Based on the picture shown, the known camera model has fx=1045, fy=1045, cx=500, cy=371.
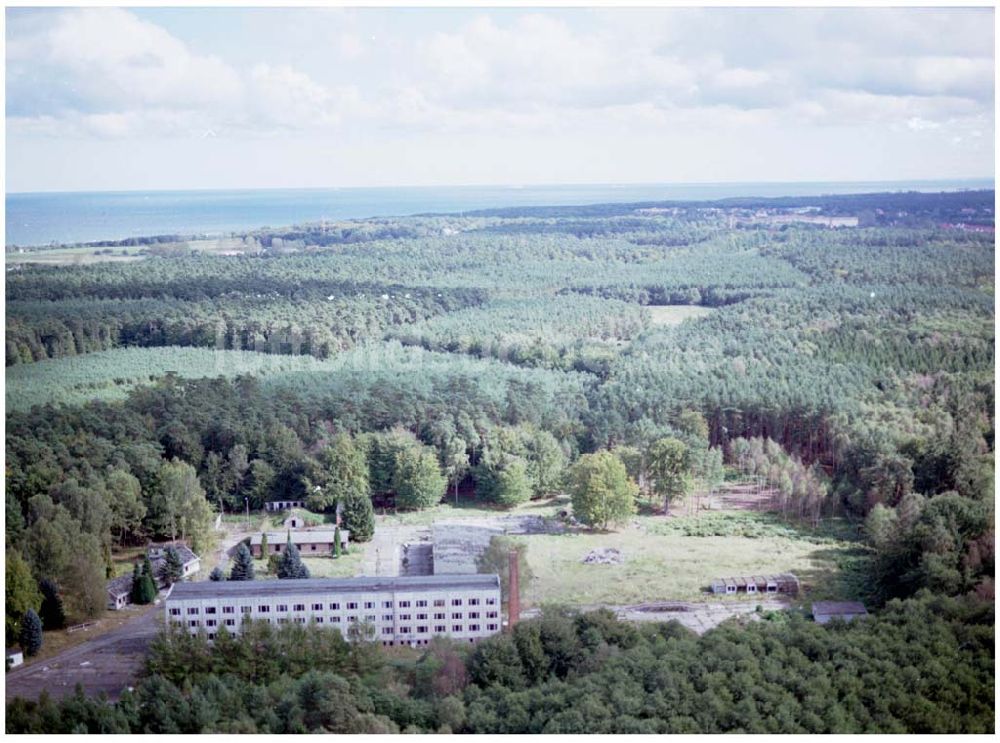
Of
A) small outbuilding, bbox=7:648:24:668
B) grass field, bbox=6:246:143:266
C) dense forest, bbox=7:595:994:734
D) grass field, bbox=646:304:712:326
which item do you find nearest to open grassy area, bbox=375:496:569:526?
dense forest, bbox=7:595:994:734

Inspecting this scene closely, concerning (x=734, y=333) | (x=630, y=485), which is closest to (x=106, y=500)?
(x=630, y=485)

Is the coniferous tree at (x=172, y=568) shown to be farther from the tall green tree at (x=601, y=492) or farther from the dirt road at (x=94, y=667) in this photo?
the tall green tree at (x=601, y=492)

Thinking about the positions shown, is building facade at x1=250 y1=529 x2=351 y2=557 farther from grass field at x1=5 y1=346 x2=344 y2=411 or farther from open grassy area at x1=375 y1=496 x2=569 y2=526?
grass field at x1=5 y1=346 x2=344 y2=411

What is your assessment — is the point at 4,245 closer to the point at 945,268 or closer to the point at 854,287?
the point at 854,287

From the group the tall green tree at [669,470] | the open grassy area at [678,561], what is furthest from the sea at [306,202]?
the open grassy area at [678,561]

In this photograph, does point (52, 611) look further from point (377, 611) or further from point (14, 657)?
point (377, 611)

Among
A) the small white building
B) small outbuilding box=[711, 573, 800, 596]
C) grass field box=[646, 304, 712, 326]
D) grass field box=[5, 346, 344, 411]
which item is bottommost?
small outbuilding box=[711, 573, 800, 596]

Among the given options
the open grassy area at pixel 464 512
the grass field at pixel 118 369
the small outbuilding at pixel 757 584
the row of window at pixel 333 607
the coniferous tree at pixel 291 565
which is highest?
the grass field at pixel 118 369
